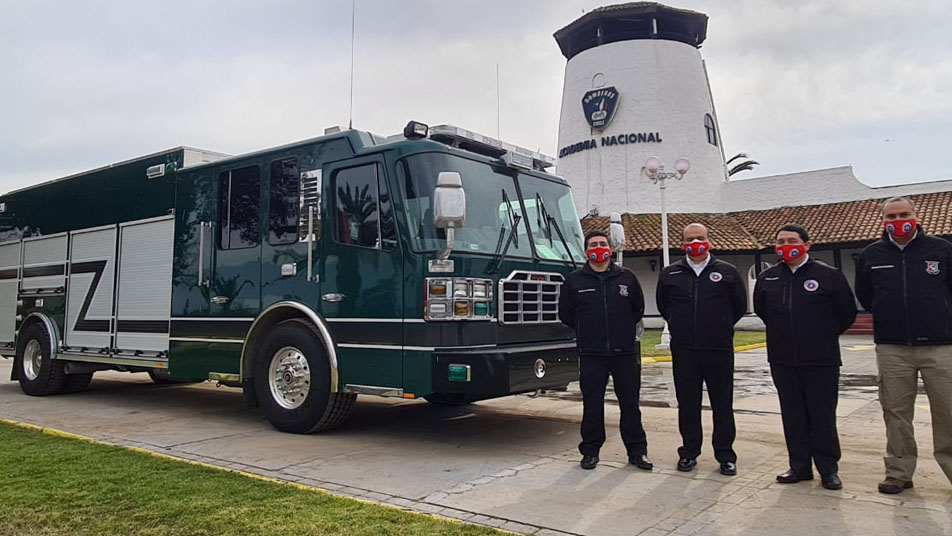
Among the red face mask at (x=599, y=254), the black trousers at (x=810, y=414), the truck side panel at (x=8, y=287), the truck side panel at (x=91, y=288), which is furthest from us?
the truck side panel at (x=8, y=287)

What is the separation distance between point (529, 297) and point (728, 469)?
2.28 meters

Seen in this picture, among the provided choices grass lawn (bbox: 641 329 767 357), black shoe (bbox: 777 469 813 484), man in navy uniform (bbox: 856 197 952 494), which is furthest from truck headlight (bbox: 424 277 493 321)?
grass lawn (bbox: 641 329 767 357)

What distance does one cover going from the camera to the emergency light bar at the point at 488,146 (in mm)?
6570

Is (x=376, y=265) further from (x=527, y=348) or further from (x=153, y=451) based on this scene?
(x=153, y=451)

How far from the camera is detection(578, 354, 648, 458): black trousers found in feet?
18.4

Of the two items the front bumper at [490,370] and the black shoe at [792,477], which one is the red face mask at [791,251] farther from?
the front bumper at [490,370]

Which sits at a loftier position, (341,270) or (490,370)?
(341,270)

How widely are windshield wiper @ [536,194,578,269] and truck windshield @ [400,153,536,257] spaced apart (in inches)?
14.0

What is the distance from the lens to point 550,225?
730cm

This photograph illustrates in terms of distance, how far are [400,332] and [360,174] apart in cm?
153

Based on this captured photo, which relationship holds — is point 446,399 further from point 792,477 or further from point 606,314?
point 792,477

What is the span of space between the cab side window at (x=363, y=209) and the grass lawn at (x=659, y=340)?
11.5 m

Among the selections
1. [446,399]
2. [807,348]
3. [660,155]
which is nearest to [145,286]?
[446,399]

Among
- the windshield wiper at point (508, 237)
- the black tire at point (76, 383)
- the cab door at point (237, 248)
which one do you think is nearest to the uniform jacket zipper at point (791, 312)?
the windshield wiper at point (508, 237)
